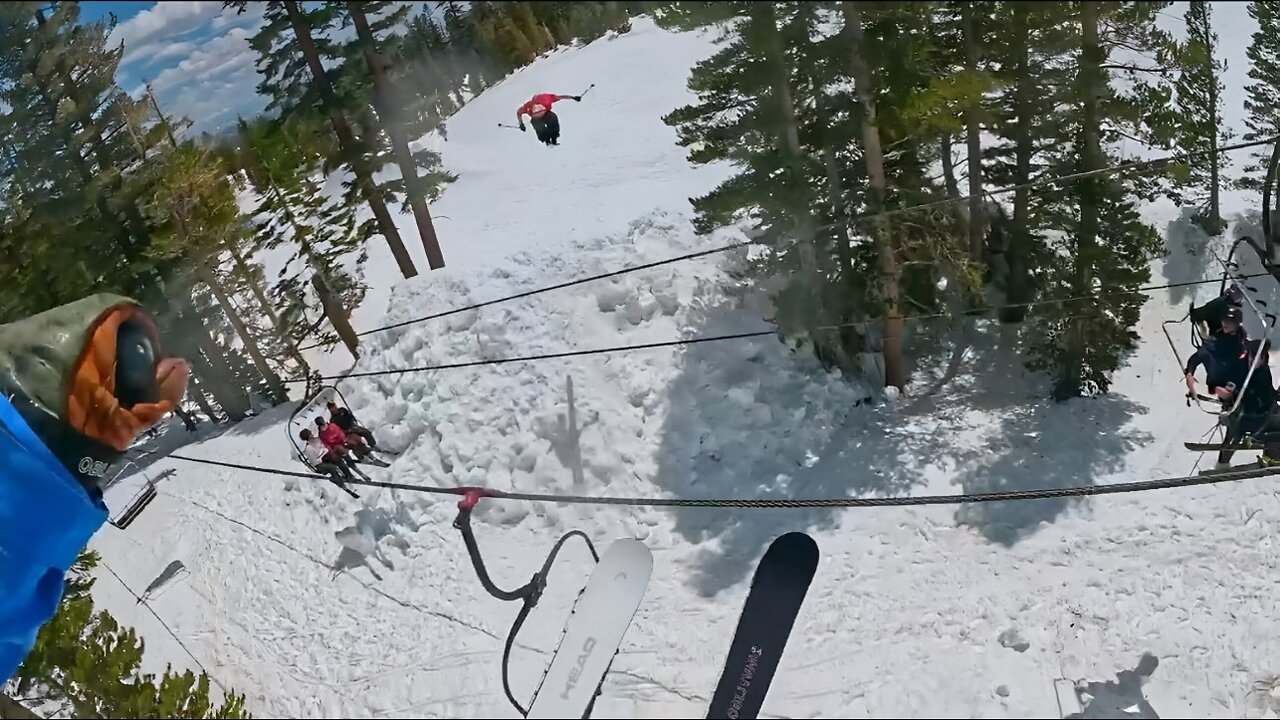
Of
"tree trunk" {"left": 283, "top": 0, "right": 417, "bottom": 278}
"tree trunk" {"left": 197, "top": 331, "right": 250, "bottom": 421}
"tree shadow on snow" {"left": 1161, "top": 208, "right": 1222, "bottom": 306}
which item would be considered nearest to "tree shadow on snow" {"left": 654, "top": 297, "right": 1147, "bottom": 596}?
"tree shadow on snow" {"left": 1161, "top": 208, "right": 1222, "bottom": 306}

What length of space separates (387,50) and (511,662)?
24.3ft

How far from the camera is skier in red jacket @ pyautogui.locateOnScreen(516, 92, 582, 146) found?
37.1 feet

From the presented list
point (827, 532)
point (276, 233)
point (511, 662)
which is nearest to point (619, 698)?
point (511, 662)

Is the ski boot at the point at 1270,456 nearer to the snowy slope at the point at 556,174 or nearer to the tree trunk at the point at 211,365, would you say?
the snowy slope at the point at 556,174

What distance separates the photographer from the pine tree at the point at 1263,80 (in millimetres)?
11047

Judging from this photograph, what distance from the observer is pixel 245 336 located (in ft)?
33.4

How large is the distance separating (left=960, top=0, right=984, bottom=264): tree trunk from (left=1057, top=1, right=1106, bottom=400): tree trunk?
3.74 feet

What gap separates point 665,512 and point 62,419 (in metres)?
7.50

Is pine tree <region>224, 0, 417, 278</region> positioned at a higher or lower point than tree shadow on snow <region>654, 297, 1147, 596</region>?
higher

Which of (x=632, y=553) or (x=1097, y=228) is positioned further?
(x=1097, y=228)

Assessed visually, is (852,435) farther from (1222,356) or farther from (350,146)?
(350,146)

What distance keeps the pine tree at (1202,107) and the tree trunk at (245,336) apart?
40.1 ft

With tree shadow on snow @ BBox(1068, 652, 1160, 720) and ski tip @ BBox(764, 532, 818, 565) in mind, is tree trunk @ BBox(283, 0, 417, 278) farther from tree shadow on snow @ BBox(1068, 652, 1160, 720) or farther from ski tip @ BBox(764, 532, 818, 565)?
tree shadow on snow @ BBox(1068, 652, 1160, 720)

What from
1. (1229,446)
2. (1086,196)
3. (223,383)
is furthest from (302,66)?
(1229,446)
